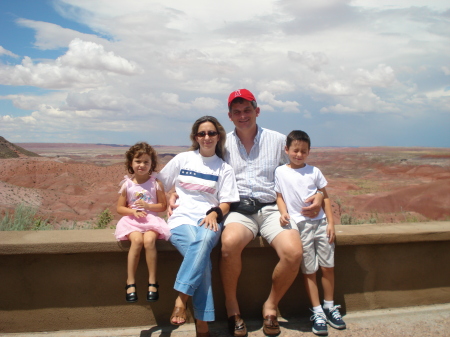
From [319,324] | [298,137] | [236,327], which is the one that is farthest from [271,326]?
[298,137]

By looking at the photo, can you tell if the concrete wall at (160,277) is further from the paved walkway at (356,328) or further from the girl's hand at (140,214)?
the girl's hand at (140,214)

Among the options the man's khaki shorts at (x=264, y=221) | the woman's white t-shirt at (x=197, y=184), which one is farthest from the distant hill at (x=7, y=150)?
the man's khaki shorts at (x=264, y=221)

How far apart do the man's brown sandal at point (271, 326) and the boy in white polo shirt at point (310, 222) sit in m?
0.31

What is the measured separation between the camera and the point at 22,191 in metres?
10.6

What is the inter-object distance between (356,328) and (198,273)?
149cm

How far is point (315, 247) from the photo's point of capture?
3.47m

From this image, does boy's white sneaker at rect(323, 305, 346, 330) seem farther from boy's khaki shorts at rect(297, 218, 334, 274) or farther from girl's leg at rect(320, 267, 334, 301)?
boy's khaki shorts at rect(297, 218, 334, 274)

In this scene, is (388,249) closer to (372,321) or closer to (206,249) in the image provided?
(372,321)

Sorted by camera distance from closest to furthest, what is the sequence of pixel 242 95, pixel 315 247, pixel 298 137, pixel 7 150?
pixel 315 247, pixel 298 137, pixel 242 95, pixel 7 150

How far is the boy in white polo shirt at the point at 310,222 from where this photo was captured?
11.1 ft

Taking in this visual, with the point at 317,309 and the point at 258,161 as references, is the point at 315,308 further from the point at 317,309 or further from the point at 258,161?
the point at 258,161

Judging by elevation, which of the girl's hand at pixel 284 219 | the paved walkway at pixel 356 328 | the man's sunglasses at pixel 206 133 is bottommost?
the paved walkway at pixel 356 328

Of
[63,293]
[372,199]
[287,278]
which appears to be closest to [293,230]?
[287,278]

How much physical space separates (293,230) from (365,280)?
94cm
